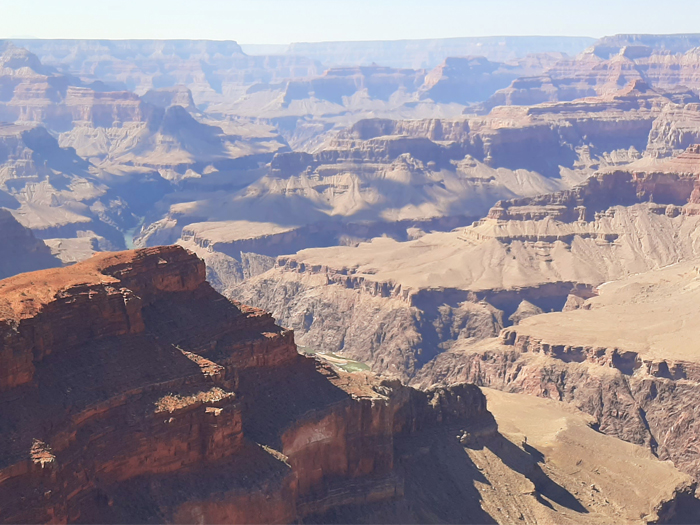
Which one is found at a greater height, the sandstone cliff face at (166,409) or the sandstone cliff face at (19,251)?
the sandstone cliff face at (166,409)

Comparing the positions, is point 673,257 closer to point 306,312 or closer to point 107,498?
point 306,312

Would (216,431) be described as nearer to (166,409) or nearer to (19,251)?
(166,409)

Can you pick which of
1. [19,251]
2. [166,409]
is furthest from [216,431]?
[19,251]

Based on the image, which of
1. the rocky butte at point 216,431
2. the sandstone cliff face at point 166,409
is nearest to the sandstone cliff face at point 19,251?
the rocky butte at point 216,431

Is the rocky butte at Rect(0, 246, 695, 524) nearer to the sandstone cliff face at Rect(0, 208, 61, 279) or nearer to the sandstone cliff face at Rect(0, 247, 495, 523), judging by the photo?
the sandstone cliff face at Rect(0, 247, 495, 523)

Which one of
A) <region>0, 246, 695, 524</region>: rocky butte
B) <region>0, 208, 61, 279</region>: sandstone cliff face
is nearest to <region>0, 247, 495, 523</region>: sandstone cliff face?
<region>0, 246, 695, 524</region>: rocky butte

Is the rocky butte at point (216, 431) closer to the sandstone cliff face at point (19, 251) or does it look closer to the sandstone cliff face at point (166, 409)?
the sandstone cliff face at point (166, 409)

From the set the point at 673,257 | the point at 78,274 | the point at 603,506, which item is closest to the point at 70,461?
the point at 78,274
